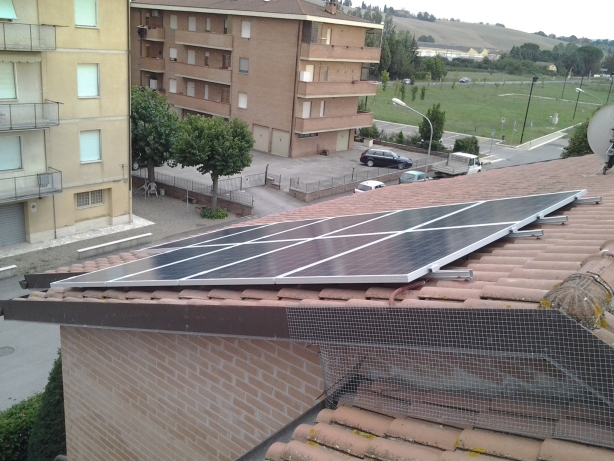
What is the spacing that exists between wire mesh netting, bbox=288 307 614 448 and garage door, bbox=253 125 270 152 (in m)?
43.9

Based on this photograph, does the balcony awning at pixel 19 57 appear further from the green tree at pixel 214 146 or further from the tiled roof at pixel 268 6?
the tiled roof at pixel 268 6

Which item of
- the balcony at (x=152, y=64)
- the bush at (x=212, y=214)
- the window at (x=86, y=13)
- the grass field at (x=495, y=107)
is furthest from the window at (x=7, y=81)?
the grass field at (x=495, y=107)

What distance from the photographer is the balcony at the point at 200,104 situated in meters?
48.8

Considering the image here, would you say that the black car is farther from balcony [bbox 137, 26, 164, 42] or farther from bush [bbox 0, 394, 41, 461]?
bush [bbox 0, 394, 41, 461]

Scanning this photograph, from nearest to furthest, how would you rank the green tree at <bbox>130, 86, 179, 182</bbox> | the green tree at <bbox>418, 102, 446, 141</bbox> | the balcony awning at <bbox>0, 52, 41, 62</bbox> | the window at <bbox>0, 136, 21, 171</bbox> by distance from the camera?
the balcony awning at <bbox>0, 52, 41, 62</bbox>
the window at <bbox>0, 136, 21, 171</bbox>
the green tree at <bbox>130, 86, 179, 182</bbox>
the green tree at <bbox>418, 102, 446, 141</bbox>

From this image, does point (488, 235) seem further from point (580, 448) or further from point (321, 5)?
point (321, 5)

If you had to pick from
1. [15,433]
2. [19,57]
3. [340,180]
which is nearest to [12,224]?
[19,57]

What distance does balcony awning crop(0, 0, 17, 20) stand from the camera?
21.6m

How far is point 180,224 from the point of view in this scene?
96.3 ft

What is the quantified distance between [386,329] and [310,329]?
2.25ft

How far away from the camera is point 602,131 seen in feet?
35.5

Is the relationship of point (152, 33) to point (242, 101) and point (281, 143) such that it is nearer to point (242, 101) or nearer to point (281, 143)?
point (242, 101)

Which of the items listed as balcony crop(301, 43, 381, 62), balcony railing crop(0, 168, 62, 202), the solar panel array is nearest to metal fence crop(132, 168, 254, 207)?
balcony railing crop(0, 168, 62, 202)

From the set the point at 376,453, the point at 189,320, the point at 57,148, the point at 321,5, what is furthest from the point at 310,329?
the point at 321,5
